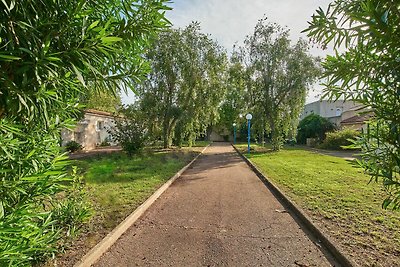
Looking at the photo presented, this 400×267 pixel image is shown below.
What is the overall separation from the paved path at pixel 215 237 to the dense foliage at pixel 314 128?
28.6m

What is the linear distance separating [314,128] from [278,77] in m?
15.1

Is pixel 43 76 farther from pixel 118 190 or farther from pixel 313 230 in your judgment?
pixel 118 190

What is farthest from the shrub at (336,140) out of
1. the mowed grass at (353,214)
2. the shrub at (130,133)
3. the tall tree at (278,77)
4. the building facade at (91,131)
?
the building facade at (91,131)

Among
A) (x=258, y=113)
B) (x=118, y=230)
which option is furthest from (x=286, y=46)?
(x=118, y=230)

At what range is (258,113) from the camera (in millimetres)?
23234

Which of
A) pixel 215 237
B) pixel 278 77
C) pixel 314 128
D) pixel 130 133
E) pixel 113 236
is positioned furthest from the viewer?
pixel 314 128

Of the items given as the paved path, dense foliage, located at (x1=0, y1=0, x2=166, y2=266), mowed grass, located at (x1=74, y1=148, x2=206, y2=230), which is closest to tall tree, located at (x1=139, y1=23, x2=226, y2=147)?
mowed grass, located at (x1=74, y1=148, x2=206, y2=230)

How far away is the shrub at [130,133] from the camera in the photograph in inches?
590

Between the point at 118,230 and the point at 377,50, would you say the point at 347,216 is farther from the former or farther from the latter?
the point at 118,230

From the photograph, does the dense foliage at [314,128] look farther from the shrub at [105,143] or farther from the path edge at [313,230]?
the path edge at [313,230]

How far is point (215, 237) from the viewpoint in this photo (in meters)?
4.21

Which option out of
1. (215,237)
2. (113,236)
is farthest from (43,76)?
(215,237)

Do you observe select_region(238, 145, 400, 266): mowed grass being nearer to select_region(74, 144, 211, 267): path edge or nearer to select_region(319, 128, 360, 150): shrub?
select_region(74, 144, 211, 267): path edge

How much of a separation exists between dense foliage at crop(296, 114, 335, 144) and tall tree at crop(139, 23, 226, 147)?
15.4 meters
